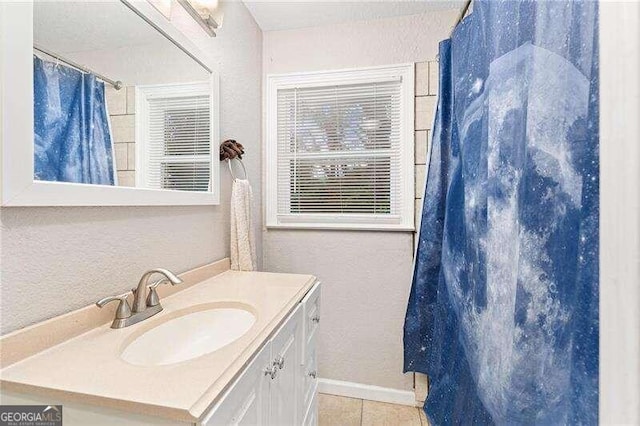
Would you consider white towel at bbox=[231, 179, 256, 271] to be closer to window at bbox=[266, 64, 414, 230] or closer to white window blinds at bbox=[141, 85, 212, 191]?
white window blinds at bbox=[141, 85, 212, 191]

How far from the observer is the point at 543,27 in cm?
80

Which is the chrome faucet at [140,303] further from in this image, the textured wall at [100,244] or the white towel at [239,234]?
the white towel at [239,234]

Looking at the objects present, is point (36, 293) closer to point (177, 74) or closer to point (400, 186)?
point (177, 74)

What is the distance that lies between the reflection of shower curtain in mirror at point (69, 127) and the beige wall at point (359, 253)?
1.25 m

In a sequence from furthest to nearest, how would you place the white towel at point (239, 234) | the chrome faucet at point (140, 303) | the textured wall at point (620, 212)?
the white towel at point (239, 234) → the chrome faucet at point (140, 303) → the textured wall at point (620, 212)

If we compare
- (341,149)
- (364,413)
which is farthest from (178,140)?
(364,413)

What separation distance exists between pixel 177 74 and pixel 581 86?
129cm

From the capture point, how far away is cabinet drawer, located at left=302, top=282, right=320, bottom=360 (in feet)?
3.82

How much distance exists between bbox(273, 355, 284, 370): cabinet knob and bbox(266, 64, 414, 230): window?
1.11 meters

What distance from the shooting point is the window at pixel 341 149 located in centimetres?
185

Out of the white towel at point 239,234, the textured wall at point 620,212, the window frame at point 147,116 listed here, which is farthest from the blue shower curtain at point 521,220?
the window frame at point 147,116

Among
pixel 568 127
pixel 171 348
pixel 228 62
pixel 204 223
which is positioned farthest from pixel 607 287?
pixel 228 62

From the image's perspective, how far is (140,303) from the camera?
34.7 inches

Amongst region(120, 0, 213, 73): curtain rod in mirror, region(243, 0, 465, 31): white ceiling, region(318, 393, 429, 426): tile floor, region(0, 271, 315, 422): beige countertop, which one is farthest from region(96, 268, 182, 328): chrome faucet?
region(243, 0, 465, 31): white ceiling
